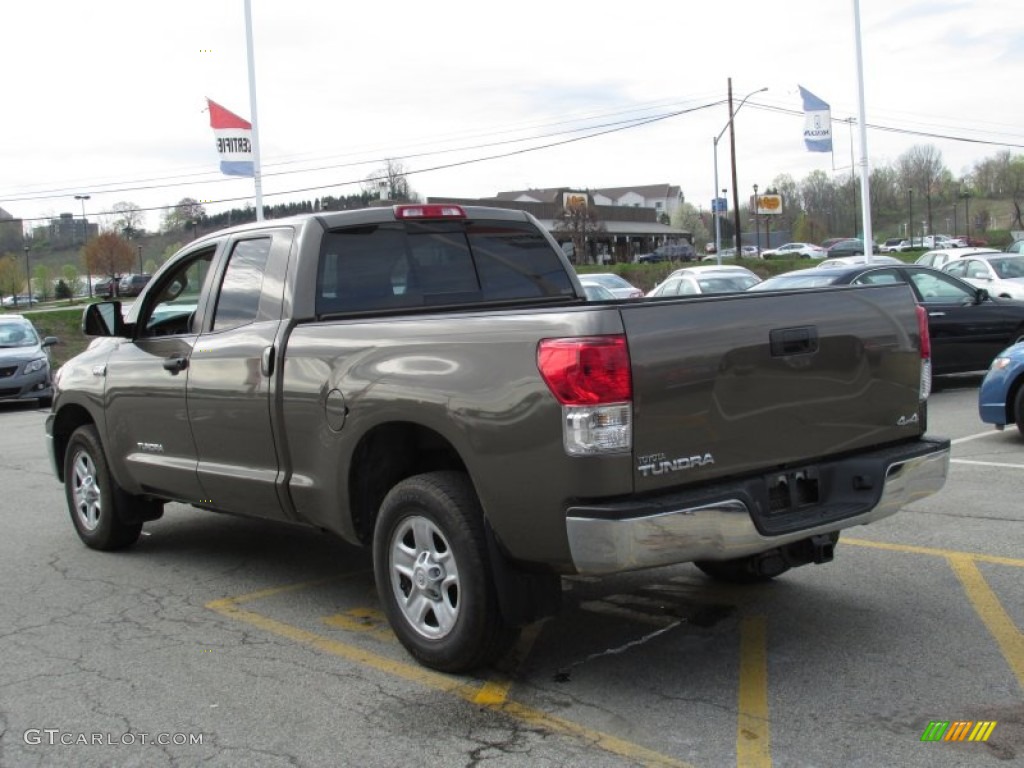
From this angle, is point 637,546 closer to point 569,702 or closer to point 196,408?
point 569,702

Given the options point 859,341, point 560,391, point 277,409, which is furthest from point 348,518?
point 859,341

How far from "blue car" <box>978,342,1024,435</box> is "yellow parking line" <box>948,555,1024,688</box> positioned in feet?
13.6

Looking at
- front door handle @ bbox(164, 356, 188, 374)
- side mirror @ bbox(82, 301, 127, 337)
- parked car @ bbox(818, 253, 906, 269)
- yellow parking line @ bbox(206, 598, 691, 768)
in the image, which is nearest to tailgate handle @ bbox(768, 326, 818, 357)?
yellow parking line @ bbox(206, 598, 691, 768)

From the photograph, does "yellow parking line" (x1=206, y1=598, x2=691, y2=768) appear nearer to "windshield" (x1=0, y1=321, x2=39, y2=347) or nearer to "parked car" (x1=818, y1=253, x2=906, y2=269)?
"parked car" (x1=818, y1=253, x2=906, y2=269)

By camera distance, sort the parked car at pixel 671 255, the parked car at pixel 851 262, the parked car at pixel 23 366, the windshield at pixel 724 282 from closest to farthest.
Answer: the parked car at pixel 851 262
the parked car at pixel 23 366
the windshield at pixel 724 282
the parked car at pixel 671 255

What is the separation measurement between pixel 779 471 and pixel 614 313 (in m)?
1.03

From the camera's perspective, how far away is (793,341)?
166 inches

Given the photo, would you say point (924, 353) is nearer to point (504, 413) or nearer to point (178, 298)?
point (504, 413)

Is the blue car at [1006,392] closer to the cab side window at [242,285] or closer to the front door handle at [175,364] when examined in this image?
the cab side window at [242,285]

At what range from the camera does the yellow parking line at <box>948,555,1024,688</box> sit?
4.35 metres

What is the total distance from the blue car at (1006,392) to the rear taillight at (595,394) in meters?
7.02

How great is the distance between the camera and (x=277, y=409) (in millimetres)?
5098

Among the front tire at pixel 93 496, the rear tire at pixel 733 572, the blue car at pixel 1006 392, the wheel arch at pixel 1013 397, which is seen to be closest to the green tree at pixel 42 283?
the front tire at pixel 93 496
